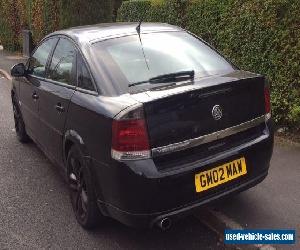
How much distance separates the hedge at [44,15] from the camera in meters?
14.5

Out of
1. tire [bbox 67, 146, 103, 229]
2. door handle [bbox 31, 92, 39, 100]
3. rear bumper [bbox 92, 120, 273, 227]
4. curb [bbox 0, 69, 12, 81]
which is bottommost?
curb [bbox 0, 69, 12, 81]

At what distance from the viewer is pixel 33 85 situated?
5746 mm

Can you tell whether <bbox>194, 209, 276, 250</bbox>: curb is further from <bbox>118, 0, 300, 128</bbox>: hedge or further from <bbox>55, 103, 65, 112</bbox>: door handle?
<bbox>118, 0, 300, 128</bbox>: hedge

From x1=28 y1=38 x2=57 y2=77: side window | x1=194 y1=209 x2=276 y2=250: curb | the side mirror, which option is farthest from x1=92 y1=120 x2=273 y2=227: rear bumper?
the side mirror

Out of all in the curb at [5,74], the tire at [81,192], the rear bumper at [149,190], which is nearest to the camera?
the rear bumper at [149,190]

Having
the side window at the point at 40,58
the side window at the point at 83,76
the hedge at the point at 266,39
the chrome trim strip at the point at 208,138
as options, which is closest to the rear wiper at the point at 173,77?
the side window at the point at 83,76

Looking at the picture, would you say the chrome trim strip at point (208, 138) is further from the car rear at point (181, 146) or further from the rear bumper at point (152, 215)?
the rear bumper at point (152, 215)

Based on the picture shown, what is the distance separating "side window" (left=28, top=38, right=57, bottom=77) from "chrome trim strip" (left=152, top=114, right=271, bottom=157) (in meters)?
2.42

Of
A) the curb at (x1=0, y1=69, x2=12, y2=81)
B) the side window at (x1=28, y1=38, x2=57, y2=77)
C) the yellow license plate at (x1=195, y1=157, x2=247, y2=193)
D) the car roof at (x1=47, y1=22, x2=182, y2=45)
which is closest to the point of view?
the yellow license plate at (x1=195, y1=157, x2=247, y2=193)

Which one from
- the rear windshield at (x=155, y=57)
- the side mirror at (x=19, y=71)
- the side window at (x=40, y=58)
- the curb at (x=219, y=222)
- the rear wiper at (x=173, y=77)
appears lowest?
the curb at (x=219, y=222)

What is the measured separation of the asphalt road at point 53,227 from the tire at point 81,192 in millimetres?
126

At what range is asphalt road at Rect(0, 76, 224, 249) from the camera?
4.12m

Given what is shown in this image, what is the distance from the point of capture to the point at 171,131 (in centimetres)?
359

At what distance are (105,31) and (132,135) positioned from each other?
161 cm
